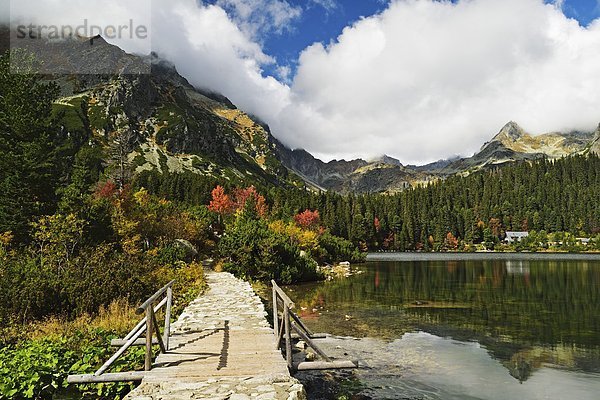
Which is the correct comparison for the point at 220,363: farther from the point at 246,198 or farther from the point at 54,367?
the point at 246,198

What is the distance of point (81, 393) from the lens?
9.65 metres

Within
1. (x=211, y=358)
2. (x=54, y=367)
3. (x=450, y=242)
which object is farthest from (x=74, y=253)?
(x=450, y=242)

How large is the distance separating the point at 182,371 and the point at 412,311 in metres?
19.5

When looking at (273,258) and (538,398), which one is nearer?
(538,398)

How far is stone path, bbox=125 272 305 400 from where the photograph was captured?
299 inches

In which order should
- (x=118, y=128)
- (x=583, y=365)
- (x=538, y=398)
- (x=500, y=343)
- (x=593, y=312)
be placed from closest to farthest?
1. (x=538, y=398)
2. (x=583, y=365)
3. (x=500, y=343)
4. (x=593, y=312)
5. (x=118, y=128)

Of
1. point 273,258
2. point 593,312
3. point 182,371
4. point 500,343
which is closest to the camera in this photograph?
point 182,371

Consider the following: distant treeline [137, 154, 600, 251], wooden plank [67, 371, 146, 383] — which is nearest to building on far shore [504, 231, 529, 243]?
distant treeline [137, 154, 600, 251]

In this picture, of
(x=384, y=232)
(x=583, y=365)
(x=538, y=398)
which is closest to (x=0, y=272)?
(x=538, y=398)

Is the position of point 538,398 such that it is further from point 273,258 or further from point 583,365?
point 273,258

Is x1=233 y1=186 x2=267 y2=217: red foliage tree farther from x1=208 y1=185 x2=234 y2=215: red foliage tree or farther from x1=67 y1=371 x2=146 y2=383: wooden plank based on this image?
x1=67 y1=371 x2=146 y2=383: wooden plank

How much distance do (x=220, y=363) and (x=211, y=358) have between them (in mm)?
481

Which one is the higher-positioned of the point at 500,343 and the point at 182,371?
the point at 182,371

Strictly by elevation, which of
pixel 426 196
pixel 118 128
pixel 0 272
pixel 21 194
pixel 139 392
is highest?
pixel 118 128
